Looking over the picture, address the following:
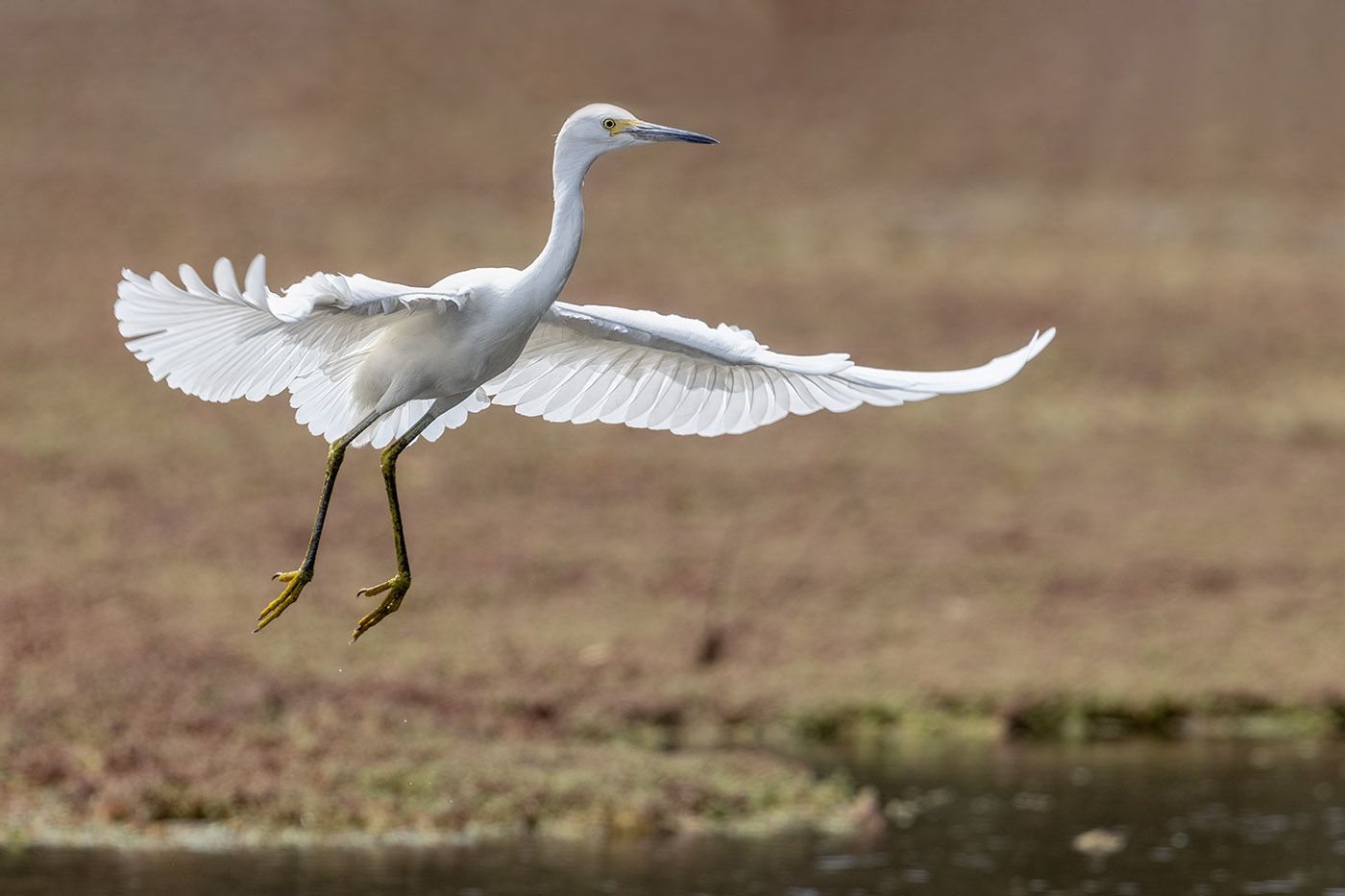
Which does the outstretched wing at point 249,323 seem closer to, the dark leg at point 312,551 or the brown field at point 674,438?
the dark leg at point 312,551

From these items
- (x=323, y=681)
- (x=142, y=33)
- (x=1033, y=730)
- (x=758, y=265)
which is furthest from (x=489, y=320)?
(x=142, y=33)

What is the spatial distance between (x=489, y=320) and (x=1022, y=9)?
36.7 meters

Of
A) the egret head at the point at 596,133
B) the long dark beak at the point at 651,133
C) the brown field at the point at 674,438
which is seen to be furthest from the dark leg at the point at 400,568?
the brown field at the point at 674,438

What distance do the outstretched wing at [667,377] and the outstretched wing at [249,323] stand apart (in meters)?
A: 0.91

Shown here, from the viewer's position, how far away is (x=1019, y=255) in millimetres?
33750

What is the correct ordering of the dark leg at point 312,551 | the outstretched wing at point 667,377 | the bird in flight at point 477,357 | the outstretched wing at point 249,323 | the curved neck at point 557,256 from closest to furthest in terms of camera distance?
the outstretched wing at point 249,323, the bird in flight at point 477,357, the curved neck at point 557,256, the dark leg at point 312,551, the outstretched wing at point 667,377

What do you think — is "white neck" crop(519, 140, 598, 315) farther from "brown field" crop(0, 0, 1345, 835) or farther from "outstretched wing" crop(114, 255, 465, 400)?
"brown field" crop(0, 0, 1345, 835)

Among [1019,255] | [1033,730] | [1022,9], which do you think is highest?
[1022,9]

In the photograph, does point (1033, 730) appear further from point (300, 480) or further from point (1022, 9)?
point (1022, 9)

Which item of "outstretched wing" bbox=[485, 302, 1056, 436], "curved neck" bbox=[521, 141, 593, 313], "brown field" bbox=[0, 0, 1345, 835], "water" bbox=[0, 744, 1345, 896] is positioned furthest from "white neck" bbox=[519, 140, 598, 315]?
"brown field" bbox=[0, 0, 1345, 835]

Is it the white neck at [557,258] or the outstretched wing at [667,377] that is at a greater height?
the white neck at [557,258]

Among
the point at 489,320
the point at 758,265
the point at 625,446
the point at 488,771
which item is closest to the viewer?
the point at 489,320

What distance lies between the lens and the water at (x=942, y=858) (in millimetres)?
12969

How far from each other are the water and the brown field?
66 centimetres
